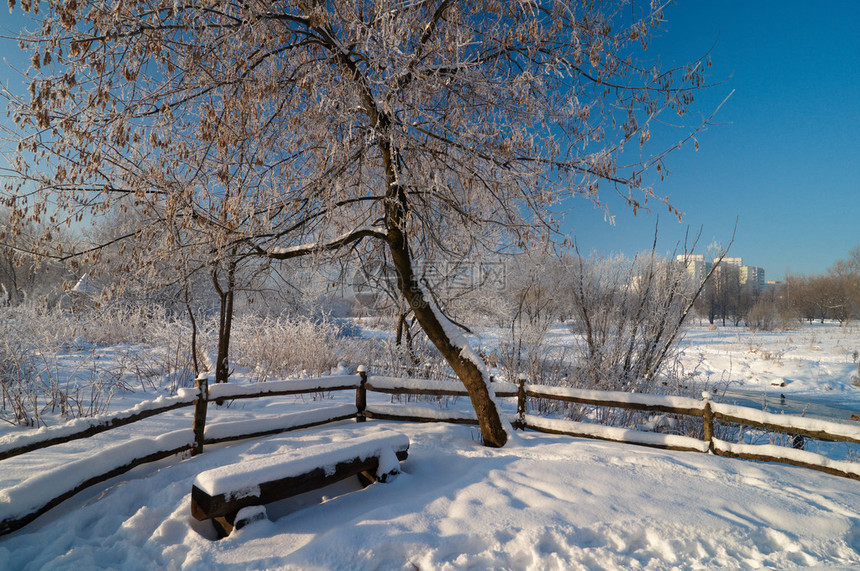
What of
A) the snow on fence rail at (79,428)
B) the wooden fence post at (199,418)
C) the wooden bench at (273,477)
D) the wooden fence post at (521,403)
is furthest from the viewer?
the wooden fence post at (521,403)

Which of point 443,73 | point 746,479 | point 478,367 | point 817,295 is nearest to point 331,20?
point 443,73

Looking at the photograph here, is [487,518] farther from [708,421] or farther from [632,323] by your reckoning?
[632,323]

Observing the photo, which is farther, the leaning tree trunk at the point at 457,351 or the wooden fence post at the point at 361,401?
the wooden fence post at the point at 361,401

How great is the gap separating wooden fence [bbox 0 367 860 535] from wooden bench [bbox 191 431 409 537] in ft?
4.99

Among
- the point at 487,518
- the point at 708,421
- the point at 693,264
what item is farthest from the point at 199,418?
the point at 693,264

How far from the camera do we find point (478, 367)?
5480 millimetres

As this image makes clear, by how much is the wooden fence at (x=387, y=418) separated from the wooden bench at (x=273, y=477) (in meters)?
1.52

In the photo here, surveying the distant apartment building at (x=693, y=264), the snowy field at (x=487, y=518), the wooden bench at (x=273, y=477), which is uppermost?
the distant apartment building at (x=693, y=264)

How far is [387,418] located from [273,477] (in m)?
3.33

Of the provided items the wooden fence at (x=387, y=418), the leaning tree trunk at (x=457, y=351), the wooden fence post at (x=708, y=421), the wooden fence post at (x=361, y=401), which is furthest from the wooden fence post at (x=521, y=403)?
the wooden fence post at (x=361, y=401)

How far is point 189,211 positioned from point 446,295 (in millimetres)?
7675

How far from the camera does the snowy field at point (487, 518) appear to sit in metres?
3.00

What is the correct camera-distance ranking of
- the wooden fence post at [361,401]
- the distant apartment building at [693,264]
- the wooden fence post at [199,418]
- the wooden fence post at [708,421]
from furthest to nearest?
the distant apartment building at [693,264]
the wooden fence post at [361,401]
the wooden fence post at [708,421]
the wooden fence post at [199,418]

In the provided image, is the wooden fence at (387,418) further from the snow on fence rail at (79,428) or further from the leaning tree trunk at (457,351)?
the leaning tree trunk at (457,351)
